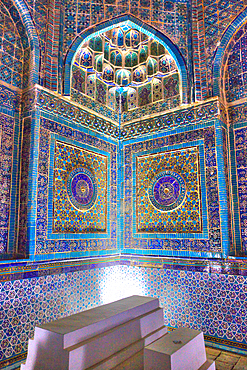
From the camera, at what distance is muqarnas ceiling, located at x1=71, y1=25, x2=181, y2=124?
4.43 meters

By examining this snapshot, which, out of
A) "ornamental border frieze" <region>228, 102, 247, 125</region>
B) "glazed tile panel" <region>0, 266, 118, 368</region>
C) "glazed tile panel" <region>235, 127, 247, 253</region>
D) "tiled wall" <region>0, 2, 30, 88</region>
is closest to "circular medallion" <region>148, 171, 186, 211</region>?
"glazed tile panel" <region>235, 127, 247, 253</region>

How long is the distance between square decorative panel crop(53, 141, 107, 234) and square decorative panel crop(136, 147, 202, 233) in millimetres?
618

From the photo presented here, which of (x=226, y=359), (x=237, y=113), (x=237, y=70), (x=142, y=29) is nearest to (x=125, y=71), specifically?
(x=142, y=29)

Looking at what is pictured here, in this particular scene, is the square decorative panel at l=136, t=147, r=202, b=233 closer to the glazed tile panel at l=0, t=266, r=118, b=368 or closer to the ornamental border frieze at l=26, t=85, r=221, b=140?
the ornamental border frieze at l=26, t=85, r=221, b=140

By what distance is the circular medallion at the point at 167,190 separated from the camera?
402cm

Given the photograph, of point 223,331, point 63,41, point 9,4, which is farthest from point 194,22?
point 223,331

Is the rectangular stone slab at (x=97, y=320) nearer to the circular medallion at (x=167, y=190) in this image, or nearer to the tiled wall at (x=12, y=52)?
the circular medallion at (x=167, y=190)

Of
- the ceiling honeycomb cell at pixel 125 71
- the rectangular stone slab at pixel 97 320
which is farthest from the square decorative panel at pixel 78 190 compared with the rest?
the rectangular stone slab at pixel 97 320

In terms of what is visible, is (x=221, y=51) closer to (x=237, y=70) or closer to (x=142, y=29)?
(x=237, y=70)

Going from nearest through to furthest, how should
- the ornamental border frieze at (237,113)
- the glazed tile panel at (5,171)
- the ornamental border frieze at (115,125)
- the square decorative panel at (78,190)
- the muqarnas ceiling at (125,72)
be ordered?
the glazed tile panel at (5,171)
the ornamental border frieze at (115,125)
the square decorative panel at (78,190)
the ornamental border frieze at (237,113)
the muqarnas ceiling at (125,72)

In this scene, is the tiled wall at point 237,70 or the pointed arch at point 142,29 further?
the pointed arch at point 142,29

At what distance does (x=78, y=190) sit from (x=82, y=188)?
93 millimetres

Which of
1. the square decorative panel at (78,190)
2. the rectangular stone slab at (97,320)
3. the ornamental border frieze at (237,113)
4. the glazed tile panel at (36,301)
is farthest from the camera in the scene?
the ornamental border frieze at (237,113)

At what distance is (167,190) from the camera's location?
4.16m
